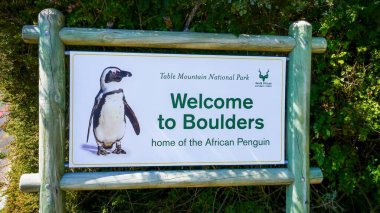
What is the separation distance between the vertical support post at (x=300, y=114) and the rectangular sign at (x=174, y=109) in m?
0.09

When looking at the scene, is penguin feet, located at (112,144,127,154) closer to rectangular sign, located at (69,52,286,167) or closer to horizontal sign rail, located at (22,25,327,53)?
rectangular sign, located at (69,52,286,167)

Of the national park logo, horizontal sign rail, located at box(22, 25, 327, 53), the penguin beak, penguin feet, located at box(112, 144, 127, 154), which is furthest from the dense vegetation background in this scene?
penguin feet, located at box(112, 144, 127, 154)

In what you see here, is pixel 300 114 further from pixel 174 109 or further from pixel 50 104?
pixel 50 104

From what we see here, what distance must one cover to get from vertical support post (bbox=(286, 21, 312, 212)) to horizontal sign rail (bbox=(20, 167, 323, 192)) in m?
0.08

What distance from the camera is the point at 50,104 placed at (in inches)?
98.6

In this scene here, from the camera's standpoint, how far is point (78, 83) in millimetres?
2564

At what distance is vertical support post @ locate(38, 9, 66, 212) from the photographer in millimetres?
2508

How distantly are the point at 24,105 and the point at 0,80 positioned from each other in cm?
30

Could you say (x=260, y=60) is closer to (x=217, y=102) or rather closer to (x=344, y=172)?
(x=217, y=102)

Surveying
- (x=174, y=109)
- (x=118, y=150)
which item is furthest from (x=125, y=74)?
(x=118, y=150)

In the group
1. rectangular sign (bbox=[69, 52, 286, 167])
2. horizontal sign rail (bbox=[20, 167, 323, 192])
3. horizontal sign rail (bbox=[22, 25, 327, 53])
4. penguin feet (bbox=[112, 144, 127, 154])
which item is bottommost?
horizontal sign rail (bbox=[20, 167, 323, 192])

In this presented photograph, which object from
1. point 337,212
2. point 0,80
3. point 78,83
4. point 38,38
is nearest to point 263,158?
point 337,212

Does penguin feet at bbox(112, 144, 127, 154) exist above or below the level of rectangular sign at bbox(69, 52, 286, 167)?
below

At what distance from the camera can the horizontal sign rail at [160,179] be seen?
2.56 metres
